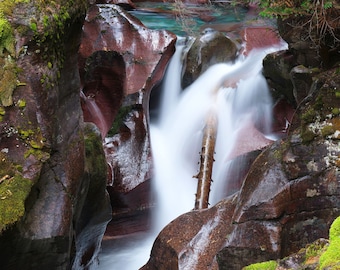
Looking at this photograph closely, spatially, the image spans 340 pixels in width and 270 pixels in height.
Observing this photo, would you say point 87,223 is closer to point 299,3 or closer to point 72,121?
point 72,121

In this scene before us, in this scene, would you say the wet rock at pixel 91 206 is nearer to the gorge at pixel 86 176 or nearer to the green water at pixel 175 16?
the gorge at pixel 86 176

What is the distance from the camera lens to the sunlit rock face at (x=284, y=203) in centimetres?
462

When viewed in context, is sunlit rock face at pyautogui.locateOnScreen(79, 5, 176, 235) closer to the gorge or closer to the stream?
the stream

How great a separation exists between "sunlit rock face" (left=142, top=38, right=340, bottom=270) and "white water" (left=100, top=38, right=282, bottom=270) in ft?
9.54

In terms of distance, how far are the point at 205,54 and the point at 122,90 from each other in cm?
263

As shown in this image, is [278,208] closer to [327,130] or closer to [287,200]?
[287,200]

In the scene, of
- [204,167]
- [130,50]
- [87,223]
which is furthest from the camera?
[130,50]

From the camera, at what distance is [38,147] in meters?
4.14

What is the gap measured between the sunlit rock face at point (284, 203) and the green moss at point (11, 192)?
1.93 m

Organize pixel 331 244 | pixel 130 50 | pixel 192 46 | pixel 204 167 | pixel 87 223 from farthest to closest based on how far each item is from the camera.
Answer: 1. pixel 192 46
2. pixel 130 50
3. pixel 204 167
4. pixel 87 223
5. pixel 331 244

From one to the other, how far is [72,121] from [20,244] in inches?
58.7

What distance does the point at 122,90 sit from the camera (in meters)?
8.99

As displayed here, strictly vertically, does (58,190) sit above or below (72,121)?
below

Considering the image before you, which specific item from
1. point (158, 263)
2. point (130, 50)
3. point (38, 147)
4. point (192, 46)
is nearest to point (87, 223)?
point (158, 263)
